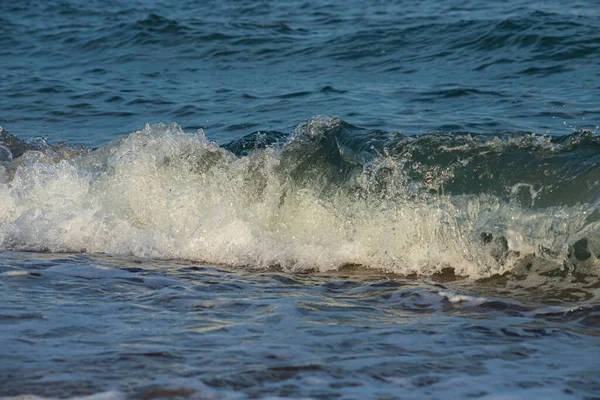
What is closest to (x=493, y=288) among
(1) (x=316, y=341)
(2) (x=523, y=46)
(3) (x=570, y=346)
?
(3) (x=570, y=346)

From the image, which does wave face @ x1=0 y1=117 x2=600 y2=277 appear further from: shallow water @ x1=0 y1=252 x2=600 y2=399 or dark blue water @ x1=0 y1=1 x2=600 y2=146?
dark blue water @ x1=0 y1=1 x2=600 y2=146

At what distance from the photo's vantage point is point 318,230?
6078mm

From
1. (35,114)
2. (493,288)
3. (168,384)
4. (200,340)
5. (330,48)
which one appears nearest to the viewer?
(168,384)

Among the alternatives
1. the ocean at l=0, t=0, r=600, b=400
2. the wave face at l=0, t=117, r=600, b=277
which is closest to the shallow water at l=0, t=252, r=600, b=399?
the ocean at l=0, t=0, r=600, b=400

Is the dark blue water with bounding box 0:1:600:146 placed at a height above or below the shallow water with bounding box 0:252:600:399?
above

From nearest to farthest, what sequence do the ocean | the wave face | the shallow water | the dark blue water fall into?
the shallow water
the ocean
the wave face
the dark blue water

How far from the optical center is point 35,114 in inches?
433

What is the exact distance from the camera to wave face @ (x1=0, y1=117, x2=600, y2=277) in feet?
18.2

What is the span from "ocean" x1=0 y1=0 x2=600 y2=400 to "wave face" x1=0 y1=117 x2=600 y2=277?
0.01 meters

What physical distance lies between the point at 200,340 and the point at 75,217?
2.70 meters

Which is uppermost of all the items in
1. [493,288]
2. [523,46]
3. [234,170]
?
[523,46]

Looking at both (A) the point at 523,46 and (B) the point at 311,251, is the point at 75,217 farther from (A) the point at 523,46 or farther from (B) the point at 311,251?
(A) the point at 523,46

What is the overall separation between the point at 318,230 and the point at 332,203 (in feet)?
0.97

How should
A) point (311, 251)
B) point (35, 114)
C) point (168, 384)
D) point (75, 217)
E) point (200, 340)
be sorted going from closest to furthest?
point (168, 384) → point (200, 340) → point (311, 251) → point (75, 217) → point (35, 114)
